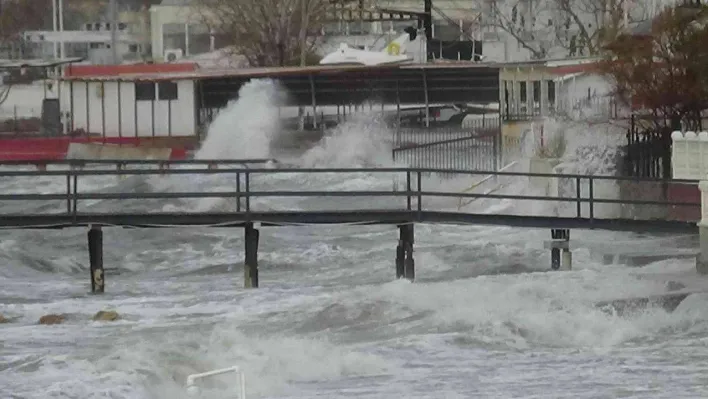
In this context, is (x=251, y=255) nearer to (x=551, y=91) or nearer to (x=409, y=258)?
(x=409, y=258)

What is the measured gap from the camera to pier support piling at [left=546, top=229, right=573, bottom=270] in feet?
106

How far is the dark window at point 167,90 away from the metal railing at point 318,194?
4394mm

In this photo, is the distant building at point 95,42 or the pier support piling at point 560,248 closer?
the pier support piling at point 560,248

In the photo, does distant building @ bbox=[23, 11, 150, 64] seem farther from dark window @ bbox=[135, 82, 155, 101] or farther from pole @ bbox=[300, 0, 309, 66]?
dark window @ bbox=[135, 82, 155, 101]

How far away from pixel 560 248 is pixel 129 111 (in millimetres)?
38091

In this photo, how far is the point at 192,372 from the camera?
23.1 meters

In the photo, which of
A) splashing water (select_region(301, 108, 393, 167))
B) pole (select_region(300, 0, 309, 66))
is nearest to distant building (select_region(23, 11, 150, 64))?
pole (select_region(300, 0, 309, 66))

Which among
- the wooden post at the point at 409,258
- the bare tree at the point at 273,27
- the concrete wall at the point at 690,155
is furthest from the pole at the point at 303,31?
the wooden post at the point at 409,258

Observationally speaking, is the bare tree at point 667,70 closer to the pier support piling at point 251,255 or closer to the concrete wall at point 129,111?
the pier support piling at point 251,255

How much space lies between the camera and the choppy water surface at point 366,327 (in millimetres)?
22422

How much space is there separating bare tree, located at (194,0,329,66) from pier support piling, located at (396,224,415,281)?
5081 centimetres

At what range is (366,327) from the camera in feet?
88.7

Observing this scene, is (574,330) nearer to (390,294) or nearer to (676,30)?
(390,294)

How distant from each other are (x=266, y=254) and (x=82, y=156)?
1007 inches
